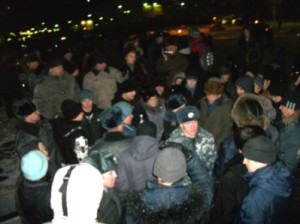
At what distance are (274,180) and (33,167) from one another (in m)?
2.18

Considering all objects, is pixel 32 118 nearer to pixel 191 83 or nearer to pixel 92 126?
pixel 92 126

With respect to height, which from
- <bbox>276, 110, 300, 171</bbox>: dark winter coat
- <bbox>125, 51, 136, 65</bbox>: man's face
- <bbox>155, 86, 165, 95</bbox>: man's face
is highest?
<bbox>125, 51, 136, 65</bbox>: man's face

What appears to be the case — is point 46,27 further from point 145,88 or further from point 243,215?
point 243,215

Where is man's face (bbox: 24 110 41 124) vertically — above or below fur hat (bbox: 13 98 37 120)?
below

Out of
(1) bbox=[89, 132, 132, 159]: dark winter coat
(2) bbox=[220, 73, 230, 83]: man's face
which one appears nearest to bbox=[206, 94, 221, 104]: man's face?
(2) bbox=[220, 73, 230, 83]: man's face

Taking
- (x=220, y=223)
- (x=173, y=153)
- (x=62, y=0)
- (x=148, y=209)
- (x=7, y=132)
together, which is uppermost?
(x=62, y=0)

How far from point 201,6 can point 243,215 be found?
48.1 m

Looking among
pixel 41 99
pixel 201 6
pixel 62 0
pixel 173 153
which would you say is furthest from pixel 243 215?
pixel 201 6

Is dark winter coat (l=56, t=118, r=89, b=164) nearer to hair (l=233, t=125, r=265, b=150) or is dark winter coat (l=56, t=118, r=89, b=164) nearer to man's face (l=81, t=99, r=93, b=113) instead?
man's face (l=81, t=99, r=93, b=113)

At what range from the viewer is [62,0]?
1092 inches

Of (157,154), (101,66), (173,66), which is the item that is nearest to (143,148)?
(157,154)

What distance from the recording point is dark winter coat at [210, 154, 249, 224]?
3375 millimetres

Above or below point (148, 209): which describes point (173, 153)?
above

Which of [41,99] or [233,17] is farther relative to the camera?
[233,17]
